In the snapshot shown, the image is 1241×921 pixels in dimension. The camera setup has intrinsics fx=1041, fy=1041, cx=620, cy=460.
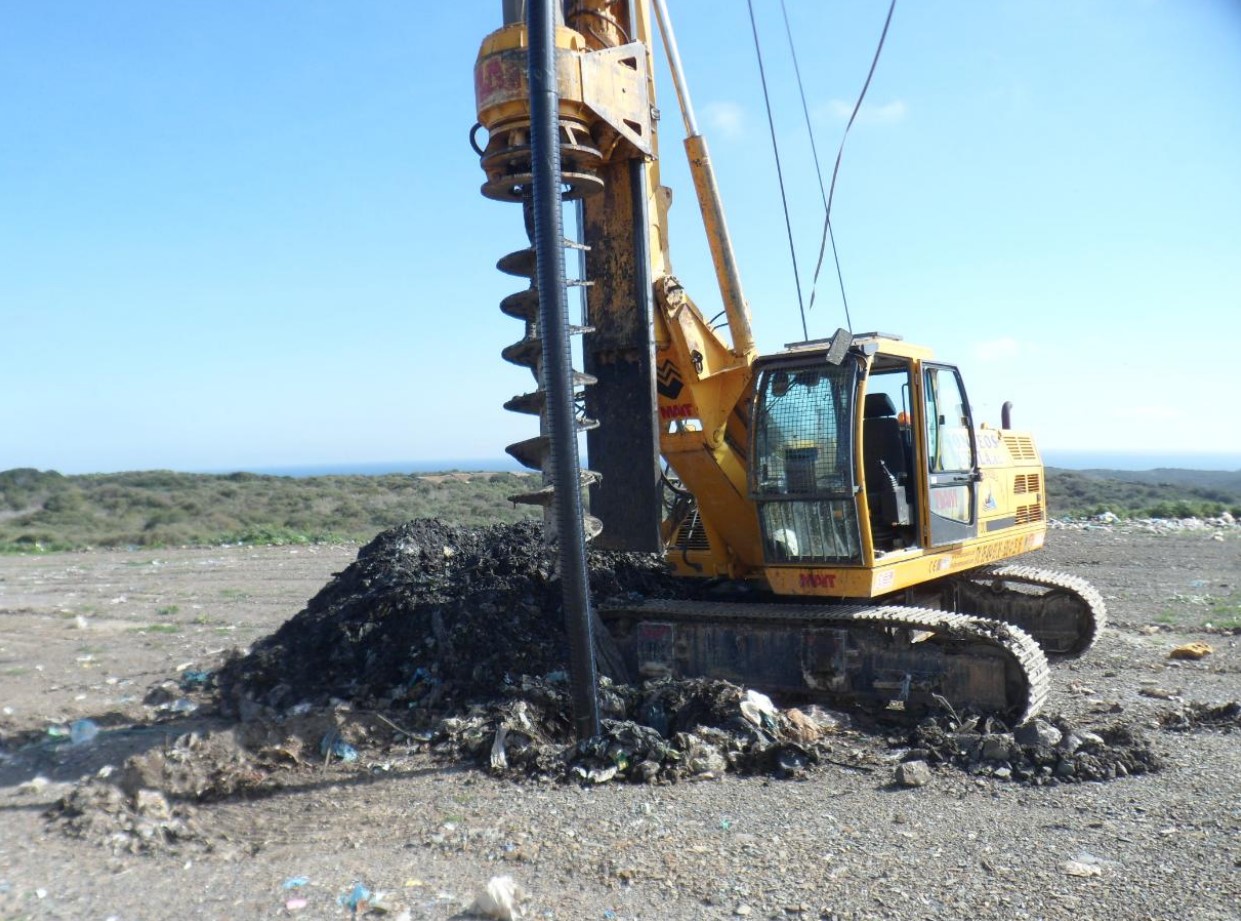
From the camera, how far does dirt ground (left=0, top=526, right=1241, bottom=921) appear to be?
389 cm

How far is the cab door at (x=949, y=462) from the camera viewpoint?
23.3 feet

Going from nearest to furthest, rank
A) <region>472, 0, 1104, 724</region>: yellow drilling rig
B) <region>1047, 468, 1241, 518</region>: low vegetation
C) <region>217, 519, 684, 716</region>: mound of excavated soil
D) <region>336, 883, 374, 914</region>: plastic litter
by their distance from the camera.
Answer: <region>336, 883, 374, 914</region>: plastic litter < <region>472, 0, 1104, 724</region>: yellow drilling rig < <region>217, 519, 684, 716</region>: mound of excavated soil < <region>1047, 468, 1241, 518</region>: low vegetation

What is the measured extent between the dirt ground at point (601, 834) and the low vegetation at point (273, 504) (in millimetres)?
17091

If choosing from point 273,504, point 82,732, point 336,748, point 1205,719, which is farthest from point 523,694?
point 273,504

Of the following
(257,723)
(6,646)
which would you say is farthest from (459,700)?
(6,646)

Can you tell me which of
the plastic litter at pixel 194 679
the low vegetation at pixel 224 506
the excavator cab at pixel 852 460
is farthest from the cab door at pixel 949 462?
the low vegetation at pixel 224 506

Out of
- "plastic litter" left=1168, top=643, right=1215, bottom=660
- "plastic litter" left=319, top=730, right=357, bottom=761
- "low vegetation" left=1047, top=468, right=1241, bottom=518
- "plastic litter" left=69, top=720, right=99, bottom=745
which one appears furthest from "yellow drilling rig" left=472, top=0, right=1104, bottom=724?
"low vegetation" left=1047, top=468, right=1241, bottom=518

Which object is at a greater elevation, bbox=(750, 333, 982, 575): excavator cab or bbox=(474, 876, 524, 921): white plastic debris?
bbox=(750, 333, 982, 575): excavator cab

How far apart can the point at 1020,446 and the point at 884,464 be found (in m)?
2.25

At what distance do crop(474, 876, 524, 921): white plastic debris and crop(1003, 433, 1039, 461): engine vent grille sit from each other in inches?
240

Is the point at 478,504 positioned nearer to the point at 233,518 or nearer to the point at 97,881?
the point at 233,518

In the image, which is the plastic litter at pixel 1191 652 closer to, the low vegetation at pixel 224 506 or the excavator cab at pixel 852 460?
the excavator cab at pixel 852 460

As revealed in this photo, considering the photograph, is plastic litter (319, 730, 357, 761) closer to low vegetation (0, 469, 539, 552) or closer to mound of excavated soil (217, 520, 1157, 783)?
mound of excavated soil (217, 520, 1157, 783)

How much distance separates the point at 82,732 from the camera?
629 cm
